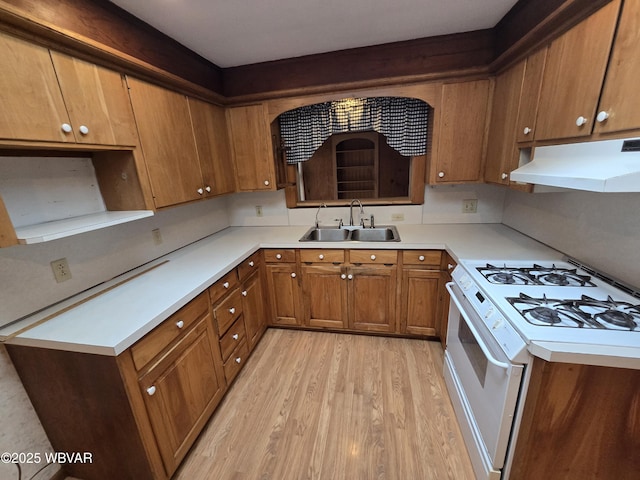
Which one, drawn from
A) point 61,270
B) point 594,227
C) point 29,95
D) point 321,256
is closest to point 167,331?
point 61,270

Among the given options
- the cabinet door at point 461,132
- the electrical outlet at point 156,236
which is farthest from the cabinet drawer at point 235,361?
the cabinet door at point 461,132

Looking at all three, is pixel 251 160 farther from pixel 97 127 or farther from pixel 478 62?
pixel 478 62

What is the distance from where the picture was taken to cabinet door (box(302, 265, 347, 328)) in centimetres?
229

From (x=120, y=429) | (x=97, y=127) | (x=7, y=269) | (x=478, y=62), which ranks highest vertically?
(x=478, y=62)

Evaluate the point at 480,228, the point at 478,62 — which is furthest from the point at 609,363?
the point at 478,62

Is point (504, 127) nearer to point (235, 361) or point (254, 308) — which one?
point (254, 308)

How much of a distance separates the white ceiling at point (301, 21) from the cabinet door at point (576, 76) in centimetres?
67

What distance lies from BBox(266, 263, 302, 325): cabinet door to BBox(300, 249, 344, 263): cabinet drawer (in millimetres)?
143

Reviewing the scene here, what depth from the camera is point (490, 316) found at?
116 centimetres

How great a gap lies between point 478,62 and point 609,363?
6.90ft

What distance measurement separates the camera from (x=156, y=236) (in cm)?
198

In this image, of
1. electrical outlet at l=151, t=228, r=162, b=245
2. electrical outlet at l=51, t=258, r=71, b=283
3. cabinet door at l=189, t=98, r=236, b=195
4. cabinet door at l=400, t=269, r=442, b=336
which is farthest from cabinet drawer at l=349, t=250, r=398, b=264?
electrical outlet at l=51, t=258, r=71, b=283

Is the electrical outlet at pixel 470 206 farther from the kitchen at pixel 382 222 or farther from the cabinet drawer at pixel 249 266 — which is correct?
the cabinet drawer at pixel 249 266

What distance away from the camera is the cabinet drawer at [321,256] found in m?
2.22
